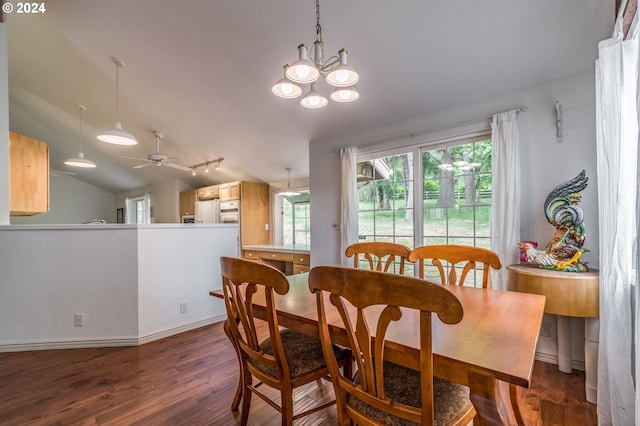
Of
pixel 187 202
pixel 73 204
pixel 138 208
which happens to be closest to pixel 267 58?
pixel 187 202

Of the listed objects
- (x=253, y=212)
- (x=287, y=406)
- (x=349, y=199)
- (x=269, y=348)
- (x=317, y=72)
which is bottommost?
(x=287, y=406)

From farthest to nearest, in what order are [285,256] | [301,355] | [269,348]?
[285,256]
[269,348]
[301,355]

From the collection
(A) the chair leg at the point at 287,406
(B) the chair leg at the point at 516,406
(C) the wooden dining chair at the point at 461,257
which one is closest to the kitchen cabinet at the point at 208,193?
(C) the wooden dining chair at the point at 461,257

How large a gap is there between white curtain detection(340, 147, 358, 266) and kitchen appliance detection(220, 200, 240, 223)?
8.90ft

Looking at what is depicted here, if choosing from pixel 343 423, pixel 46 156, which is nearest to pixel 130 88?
pixel 46 156

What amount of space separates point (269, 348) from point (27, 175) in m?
4.56

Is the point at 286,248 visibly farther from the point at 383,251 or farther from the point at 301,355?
the point at 301,355

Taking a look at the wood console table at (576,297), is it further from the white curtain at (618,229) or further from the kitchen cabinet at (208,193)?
the kitchen cabinet at (208,193)

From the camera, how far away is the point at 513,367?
782 millimetres

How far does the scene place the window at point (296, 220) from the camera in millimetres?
5457

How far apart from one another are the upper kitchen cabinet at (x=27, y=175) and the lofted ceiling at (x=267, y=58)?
931 mm

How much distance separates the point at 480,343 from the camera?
3.09ft

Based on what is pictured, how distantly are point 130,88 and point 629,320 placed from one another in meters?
5.09

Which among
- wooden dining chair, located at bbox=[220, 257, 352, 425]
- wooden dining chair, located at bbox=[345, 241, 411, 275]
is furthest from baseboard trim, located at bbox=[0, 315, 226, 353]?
wooden dining chair, located at bbox=[345, 241, 411, 275]
